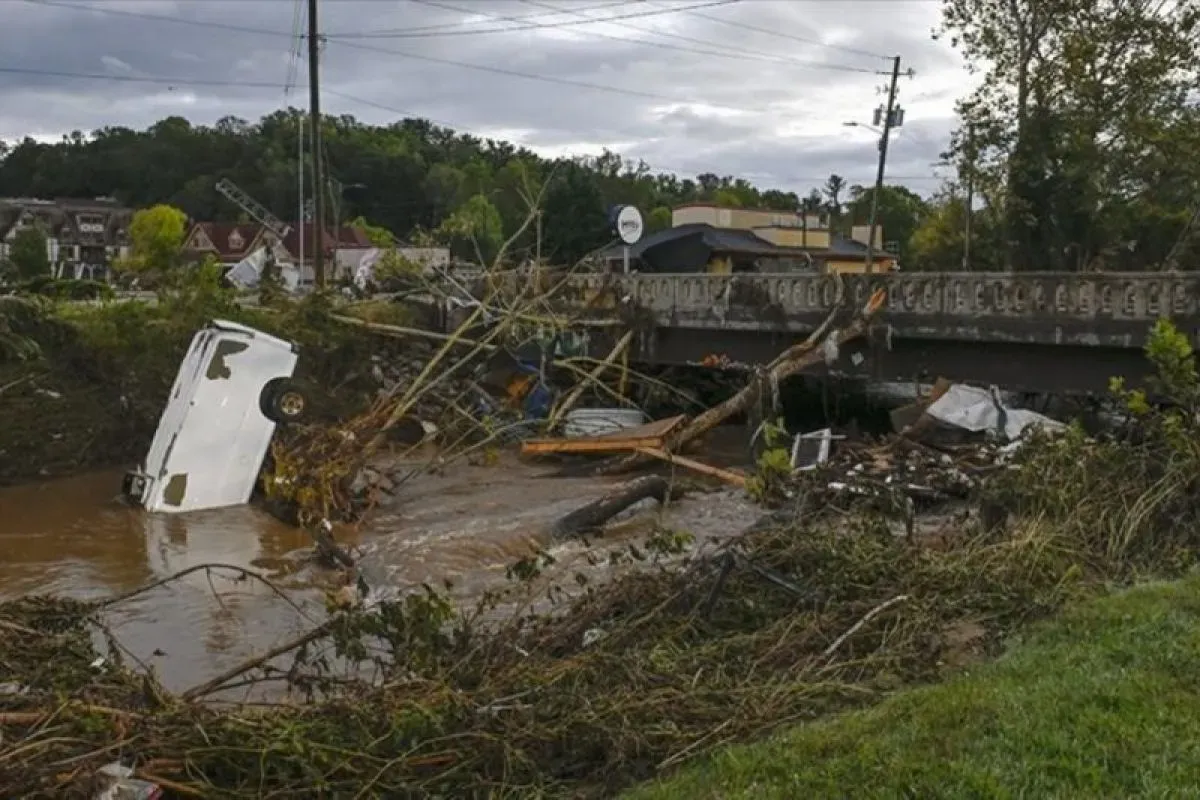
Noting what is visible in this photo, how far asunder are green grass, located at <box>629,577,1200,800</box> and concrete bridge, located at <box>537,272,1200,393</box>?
11.1 m

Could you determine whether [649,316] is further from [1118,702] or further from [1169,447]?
[1118,702]

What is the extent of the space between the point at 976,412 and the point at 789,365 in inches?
151

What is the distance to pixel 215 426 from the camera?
15.1m

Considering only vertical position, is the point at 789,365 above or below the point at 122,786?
above

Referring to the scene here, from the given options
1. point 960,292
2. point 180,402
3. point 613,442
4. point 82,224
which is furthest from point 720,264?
point 82,224

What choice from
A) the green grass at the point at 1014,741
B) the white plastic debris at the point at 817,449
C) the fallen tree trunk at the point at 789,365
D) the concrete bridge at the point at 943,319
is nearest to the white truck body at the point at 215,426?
the fallen tree trunk at the point at 789,365

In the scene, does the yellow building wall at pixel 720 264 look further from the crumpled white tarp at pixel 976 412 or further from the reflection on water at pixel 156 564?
the reflection on water at pixel 156 564

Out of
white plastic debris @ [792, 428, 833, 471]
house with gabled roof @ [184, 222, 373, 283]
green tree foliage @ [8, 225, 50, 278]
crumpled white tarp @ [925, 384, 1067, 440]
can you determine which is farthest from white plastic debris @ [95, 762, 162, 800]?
house with gabled roof @ [184, 222, 373, 283]

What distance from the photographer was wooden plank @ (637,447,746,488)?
53.4 ft

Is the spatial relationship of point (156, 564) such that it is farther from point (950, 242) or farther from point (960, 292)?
point (950, 242)

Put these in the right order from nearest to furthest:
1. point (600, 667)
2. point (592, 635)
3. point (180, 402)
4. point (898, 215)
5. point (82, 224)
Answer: point (600, 667), point (592, 635), point (180, 402), point (898, 215), point (82, 224)

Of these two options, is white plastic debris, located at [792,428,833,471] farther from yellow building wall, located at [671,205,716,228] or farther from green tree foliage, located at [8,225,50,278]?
yellow building wall, located at [671,205,716,228]

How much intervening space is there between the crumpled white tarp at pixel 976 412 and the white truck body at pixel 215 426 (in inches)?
342

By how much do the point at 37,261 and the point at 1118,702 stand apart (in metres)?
42.3
